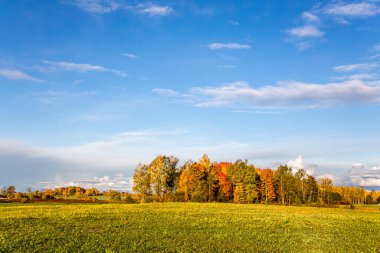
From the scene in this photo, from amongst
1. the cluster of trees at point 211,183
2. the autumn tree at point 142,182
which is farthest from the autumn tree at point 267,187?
the autumn tree at point 142,182

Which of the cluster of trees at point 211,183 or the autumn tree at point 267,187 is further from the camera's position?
the autumn tree at point 267,187

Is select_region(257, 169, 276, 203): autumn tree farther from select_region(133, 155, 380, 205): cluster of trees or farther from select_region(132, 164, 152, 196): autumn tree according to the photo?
select_region(132, 164, 152, 196): autumn tree

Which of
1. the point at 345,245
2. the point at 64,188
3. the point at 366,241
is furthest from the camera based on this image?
the point at 64,188

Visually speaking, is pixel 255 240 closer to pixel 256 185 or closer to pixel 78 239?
pixel 78 239

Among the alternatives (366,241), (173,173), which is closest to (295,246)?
(366,241)

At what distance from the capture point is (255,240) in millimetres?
29297

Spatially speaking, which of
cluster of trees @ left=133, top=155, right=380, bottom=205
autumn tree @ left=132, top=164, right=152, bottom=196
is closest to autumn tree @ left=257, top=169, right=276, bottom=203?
cluster of trees @ left=133, top=155, right=380, bottom=205

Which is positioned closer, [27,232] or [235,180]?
[27,232]

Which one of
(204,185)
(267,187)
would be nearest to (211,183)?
(204,185)

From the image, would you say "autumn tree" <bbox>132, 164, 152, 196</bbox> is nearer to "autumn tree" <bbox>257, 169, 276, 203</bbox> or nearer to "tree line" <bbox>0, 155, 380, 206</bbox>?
"tree line" <bbox>0, 155, 380, 206</bbox>

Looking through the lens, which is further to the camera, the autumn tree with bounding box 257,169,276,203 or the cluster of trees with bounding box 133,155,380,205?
the autumn tree with bounding box 257,169,276,203

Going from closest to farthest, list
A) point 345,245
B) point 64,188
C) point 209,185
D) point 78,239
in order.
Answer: point 78,239 → point 345,245 → point 209,185 → point 64,188

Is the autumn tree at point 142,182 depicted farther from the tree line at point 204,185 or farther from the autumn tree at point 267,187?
the autumn tree at point 267,187

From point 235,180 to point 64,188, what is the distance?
8591 cm
